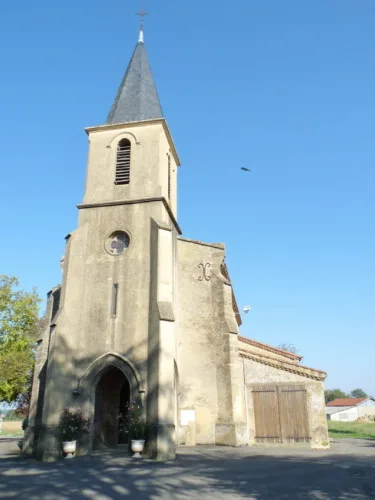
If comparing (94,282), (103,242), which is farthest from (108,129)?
(94,282)

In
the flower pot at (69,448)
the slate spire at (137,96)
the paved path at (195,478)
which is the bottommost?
the paved path at (195,478)

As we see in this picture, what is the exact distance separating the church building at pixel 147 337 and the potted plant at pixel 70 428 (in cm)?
36

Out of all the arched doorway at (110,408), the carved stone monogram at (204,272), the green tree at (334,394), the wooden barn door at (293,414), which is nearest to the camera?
the arched doorway at (110,408)

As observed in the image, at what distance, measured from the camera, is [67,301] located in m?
16.0

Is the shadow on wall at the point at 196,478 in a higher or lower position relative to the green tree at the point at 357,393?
lower

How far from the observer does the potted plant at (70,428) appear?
44.4 feet

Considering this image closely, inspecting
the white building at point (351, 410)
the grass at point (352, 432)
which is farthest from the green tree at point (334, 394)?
the grass at point (352, 432)

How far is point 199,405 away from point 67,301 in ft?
22.5

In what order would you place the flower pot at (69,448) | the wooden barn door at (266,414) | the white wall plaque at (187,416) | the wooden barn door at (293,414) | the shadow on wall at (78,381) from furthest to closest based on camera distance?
the wooden barn door at (266,414) < the wooden barn door at (293,414) < the white wall plaque at (187,416) < the shadow on wall at (78,381) < the flower pot at (69,448)

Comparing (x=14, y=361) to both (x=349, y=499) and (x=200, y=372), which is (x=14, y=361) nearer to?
(x=200, y=372)

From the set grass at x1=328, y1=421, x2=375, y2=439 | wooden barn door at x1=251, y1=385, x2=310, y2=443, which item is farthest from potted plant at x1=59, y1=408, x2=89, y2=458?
grass at x1=328, y1=421, x2=375, y2=439

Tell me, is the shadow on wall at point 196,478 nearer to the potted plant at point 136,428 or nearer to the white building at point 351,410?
the potted plant at point 136,428

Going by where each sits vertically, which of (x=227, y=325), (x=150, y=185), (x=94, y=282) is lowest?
(x=227, y=325)

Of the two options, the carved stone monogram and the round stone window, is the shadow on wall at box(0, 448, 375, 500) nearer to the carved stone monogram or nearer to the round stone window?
the round stone window
